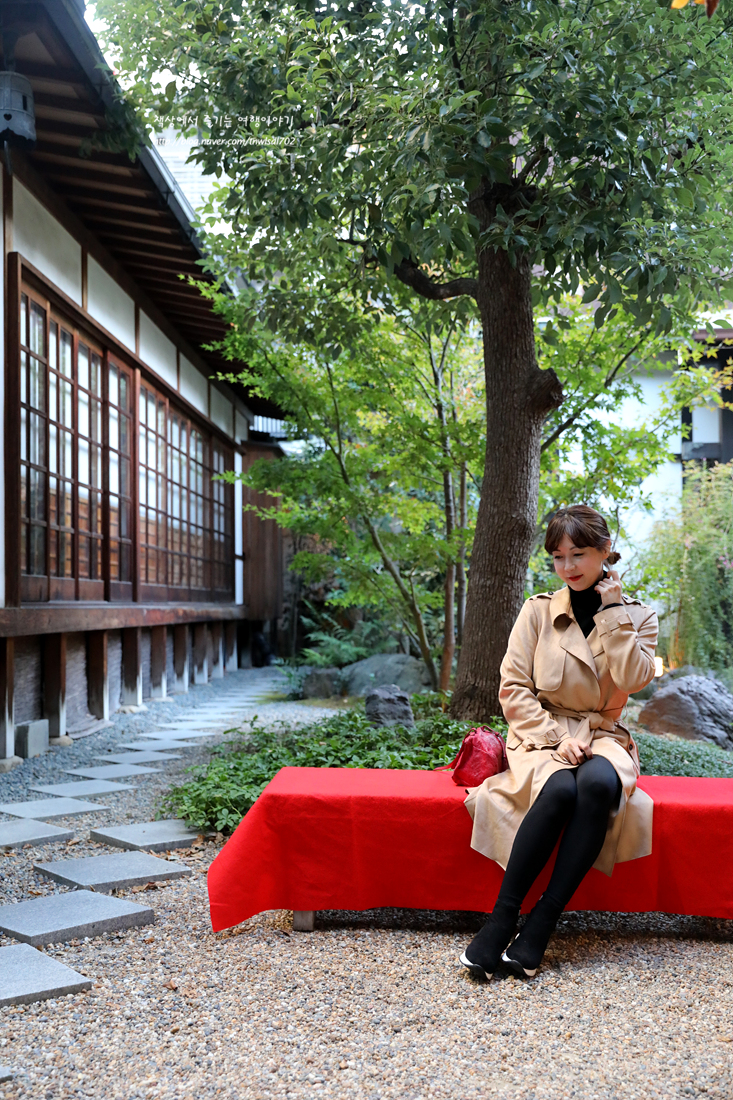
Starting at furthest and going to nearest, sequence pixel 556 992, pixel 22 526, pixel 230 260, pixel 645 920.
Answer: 1. pixel 230 260
2. pixel 22 526
3. pixel 645 920
4. pixel 556 992

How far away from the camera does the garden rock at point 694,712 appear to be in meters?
6.68

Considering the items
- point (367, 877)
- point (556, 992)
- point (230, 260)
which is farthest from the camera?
point (230, 260)

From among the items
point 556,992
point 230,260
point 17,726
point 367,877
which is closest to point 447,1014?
point 556,992

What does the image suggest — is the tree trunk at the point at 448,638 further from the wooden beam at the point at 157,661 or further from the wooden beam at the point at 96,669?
the wooden beam at the point at 157,661

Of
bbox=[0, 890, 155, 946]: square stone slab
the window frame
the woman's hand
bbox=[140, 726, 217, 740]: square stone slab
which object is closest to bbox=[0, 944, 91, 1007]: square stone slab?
bbox=[0, 890, 155, 946]: square stone slab

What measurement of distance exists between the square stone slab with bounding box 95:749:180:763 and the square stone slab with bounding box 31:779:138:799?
2.27 feet

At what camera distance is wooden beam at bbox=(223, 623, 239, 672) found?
12.4m

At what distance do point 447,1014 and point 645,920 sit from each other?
1.11m

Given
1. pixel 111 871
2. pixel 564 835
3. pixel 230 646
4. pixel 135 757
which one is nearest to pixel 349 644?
pixel 230 646

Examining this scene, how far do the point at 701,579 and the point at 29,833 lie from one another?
24.6ft

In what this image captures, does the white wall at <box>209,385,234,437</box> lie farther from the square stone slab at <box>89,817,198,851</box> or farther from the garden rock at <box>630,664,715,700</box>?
the square stone slab at <box>89,817,198,851</box>

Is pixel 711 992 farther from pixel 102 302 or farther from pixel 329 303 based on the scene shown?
pixel 102 302

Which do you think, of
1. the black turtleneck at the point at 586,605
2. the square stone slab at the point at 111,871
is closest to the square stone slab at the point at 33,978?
the square stone slab at the point at 111,871

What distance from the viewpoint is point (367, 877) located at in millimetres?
2742
